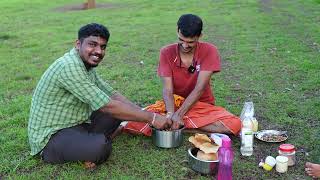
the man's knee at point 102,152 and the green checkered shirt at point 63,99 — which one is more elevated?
the green checkered shirt at point 63,99

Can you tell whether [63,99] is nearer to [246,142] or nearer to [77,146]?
[77,146]

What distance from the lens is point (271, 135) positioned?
4.96m

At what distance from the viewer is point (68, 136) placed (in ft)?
13.8

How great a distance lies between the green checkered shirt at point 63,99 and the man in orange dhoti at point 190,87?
0.90 meters

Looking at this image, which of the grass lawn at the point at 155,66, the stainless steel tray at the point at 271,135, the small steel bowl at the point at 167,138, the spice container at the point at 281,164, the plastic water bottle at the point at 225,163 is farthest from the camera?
the stainless steel tray at the point at 271,135

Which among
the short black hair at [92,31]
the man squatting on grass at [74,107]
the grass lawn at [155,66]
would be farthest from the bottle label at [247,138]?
the short black hair at [92,31]

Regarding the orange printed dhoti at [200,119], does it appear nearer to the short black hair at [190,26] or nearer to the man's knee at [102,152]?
the man's knee at [102,152]

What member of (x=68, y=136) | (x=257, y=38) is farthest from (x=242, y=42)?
(x=68, y=136)

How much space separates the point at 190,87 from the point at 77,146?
5.23 ft

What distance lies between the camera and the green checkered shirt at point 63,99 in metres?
4.11

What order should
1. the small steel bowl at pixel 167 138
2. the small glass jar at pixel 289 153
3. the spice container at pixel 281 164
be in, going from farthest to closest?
1. the small steel bowl at pixel 167 138
2. the small glass jar at pixel 289 153
3. the spice container at pixel 281 164

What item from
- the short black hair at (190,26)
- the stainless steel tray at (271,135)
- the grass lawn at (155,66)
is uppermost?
the short black hair at (190,26)

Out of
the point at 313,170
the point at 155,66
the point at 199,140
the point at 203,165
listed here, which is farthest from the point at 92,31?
the point at 155,66

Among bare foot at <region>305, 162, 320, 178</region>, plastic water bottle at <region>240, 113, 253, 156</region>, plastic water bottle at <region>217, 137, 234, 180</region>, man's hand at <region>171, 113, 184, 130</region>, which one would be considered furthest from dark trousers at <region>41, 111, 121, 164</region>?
bare foot at <region>305, 162, 320, 178</region>
